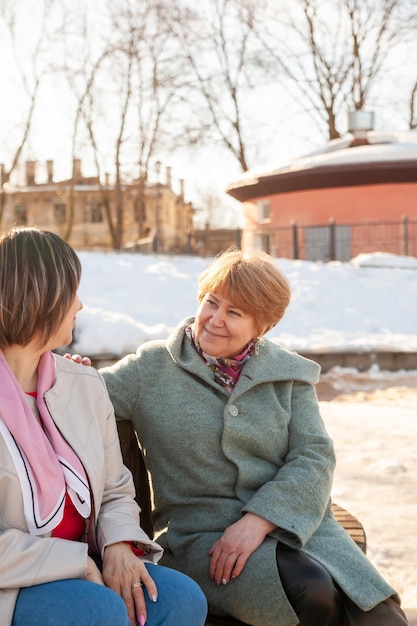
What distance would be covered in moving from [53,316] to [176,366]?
0.64 m

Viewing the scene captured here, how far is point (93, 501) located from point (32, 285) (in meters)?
0.58

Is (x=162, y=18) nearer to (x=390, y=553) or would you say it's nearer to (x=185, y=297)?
(x=185, y=297)

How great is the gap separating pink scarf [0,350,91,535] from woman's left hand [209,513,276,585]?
19.0 inches

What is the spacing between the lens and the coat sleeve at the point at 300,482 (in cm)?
245

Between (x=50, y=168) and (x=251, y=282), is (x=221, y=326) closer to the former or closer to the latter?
(x=251, y=282)

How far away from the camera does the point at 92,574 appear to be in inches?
80.9

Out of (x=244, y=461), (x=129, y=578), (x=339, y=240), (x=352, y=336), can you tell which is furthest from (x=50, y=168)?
(x=129, y=578)

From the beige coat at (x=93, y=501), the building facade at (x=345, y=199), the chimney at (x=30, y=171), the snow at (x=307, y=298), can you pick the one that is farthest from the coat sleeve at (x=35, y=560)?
the chimney at (x=30, y=171)

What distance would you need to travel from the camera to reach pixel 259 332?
273cm

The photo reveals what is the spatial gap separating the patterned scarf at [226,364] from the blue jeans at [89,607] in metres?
0.74

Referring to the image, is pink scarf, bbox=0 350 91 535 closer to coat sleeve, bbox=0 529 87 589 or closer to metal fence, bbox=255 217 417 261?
A: coat sleeve, bbox=0 529 87 589

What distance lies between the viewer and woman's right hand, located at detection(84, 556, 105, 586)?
205 cm

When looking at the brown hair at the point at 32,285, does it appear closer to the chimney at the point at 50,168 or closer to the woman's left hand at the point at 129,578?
the woman's left hand at the point at 129,578

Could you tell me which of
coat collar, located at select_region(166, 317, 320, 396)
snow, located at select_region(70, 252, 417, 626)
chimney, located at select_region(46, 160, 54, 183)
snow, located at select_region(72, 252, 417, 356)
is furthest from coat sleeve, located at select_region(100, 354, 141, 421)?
chimney, located at select_region(46, 160, 54, 183)
